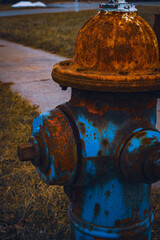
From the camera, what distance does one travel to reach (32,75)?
20.2ft

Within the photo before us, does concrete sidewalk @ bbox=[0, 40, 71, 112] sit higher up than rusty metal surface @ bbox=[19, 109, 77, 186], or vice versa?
rusty metal surface @ bbox=[19, 109, 77, 186]

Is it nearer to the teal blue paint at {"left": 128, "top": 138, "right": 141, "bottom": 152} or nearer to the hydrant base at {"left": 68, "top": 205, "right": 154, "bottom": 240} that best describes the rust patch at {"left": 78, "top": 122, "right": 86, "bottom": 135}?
the teal blue paint at {"left": 128, "top": 138, "right": 141, "bottom": 152}

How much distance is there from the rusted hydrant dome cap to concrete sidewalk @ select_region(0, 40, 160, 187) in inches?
65.7

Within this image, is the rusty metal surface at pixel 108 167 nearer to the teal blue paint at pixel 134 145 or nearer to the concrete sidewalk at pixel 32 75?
the teal blue paint at pixel 134 145

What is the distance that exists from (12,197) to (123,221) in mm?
1282

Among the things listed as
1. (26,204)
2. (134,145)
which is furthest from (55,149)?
(26,204)

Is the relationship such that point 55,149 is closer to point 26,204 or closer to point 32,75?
point 26,204

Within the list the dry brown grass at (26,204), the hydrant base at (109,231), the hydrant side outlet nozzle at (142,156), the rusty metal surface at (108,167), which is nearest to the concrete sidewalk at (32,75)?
the dry brown grass at (26,204)

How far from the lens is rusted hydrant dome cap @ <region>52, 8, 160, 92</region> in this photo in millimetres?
1216

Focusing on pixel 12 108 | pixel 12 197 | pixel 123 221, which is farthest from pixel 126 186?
pixel 12 108

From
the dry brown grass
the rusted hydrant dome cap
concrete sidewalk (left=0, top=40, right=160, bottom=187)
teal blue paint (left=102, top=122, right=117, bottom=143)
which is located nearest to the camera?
the rusted hydrant dome cap

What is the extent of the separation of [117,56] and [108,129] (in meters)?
0.30

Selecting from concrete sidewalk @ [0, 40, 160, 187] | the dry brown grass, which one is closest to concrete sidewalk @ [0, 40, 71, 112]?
concrete sidewalk @ [0, 40, 160, 187]

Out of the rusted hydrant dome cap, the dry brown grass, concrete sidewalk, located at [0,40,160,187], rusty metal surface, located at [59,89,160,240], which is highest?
the rusted hydrant dome cap
